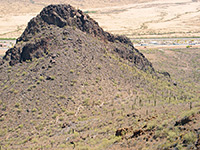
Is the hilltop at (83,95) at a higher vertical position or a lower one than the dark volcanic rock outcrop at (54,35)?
lower

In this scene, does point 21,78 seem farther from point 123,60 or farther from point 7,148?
point 123,60

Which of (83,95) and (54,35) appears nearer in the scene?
(83,95)

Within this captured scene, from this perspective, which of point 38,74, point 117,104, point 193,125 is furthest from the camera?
point 38,74

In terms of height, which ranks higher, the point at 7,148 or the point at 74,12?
the point at 74,12

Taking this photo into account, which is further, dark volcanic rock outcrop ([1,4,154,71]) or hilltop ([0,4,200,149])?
dark volcanic rock outcrop ([1,4,154,71])

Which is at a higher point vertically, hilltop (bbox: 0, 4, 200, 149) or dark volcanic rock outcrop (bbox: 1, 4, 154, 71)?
dark volcanic rock outcrop (bbox: 1, 4, 154, 71)

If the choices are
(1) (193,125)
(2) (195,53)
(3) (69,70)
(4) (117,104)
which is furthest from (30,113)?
(2) (195,53)

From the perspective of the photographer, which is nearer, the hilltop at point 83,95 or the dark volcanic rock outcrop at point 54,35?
the hilltop at point 83,95
